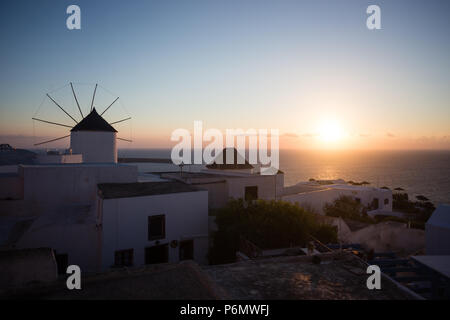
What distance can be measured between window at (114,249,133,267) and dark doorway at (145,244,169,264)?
2.25 feet

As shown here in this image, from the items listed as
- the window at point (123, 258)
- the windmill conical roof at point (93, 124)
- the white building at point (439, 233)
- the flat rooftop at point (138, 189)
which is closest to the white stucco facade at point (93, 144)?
the windmill conical roof at point (93, 124)

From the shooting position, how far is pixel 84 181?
47.5 ft

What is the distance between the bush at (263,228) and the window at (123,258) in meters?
3.52

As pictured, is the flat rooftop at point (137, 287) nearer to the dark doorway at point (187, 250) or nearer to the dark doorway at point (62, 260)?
the dark doorway at point (62, 260)

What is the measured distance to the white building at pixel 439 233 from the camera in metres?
11.4

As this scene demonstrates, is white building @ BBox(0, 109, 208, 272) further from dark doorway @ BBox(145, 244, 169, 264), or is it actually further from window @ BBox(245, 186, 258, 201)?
window @ BBox(245, 186, 258, 201)

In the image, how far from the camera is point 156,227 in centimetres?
1306

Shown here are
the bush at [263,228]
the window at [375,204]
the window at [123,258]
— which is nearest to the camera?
the window at [123,258]

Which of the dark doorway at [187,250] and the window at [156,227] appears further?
the dark doorway at [187,250]

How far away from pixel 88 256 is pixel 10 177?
586cm

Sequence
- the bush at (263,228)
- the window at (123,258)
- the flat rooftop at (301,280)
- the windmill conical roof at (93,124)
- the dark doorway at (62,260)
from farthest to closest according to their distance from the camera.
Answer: the windmill conical roof at (93,124) → the bush at (263,228) → the window at (123,258) → the dark doorway at (62,260) → the flat rooftop at (301,280)

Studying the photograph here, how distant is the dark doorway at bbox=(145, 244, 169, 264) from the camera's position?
12.8 meters
